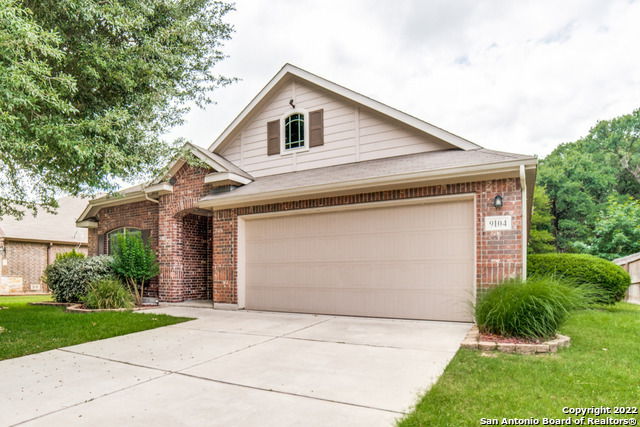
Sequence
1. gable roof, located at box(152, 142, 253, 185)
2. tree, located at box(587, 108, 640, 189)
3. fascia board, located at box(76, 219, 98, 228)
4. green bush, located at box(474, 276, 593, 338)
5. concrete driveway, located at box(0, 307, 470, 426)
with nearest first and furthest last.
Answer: concrete driveway, located at box(0, 307, 470, 426), green bush, located at box(474, 276, 593, 338), gable roof, located at box(152, 142, 253, 185), fascia board, located at box(76, 219, 98, 228), tree, located at box(587, 108, 640, 189)

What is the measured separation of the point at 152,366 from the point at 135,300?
6.85 metres

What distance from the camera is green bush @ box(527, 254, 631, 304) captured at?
8.62 m

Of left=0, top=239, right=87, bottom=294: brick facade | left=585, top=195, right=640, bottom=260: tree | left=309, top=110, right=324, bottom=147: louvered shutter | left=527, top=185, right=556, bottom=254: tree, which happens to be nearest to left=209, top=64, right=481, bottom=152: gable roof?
left=309, top=110, right=324, bottom=147: louvered shutter

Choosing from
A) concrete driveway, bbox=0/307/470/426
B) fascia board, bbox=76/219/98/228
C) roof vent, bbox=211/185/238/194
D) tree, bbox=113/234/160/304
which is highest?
roof vent, bbox=211/185/238/194

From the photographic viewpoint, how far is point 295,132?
10.5 metres

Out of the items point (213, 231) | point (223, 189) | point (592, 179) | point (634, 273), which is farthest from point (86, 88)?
point (592, 179)

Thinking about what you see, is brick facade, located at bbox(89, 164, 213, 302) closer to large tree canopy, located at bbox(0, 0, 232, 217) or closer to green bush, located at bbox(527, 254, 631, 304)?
large tree canopy, located at bbox(0, 0, 232, 217)

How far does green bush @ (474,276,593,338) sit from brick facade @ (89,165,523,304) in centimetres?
135

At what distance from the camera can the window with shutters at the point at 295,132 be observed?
33.3ft

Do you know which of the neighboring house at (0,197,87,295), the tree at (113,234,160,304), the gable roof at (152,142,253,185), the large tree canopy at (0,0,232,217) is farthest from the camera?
the neighboring house at (0,197,87,295)

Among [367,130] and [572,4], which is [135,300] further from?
[572,4]

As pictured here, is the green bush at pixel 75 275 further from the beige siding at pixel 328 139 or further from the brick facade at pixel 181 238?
the beige siding at pixel 328 139

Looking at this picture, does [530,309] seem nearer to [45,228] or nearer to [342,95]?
[342,95]

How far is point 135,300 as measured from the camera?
10.7 meters
